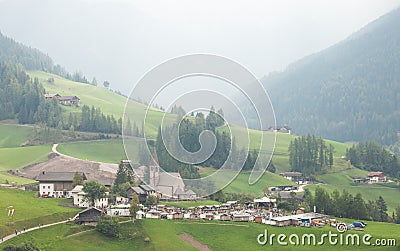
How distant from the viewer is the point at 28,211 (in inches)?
2238

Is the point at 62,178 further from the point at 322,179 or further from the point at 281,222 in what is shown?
the point at 322,179

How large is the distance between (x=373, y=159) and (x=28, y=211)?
95.0 m

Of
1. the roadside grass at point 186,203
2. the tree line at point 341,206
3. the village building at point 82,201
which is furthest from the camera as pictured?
the tree line at point 341,206

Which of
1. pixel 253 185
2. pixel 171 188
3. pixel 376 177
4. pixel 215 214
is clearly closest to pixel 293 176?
pixel 376 177

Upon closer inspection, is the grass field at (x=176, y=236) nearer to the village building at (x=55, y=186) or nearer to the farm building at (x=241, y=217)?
the farm building at (x=241, y=217)

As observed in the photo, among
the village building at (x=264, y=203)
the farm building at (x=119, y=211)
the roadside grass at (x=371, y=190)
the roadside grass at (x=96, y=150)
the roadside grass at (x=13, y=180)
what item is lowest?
the roadside grass at (x=371, y=190)

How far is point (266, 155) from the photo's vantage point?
33406 millimetres

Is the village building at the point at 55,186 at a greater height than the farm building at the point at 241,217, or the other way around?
the village building at the point at 55,186

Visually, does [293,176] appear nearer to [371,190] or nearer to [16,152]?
[371,190]

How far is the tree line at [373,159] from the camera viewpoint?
427ft

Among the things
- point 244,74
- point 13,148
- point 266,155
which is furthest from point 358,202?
point 13,148

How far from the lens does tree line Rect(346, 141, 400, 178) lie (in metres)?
130

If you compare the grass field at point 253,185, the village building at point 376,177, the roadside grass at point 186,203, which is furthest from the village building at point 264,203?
the village building at point 376,177

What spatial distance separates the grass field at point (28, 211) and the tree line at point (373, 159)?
8409cm
